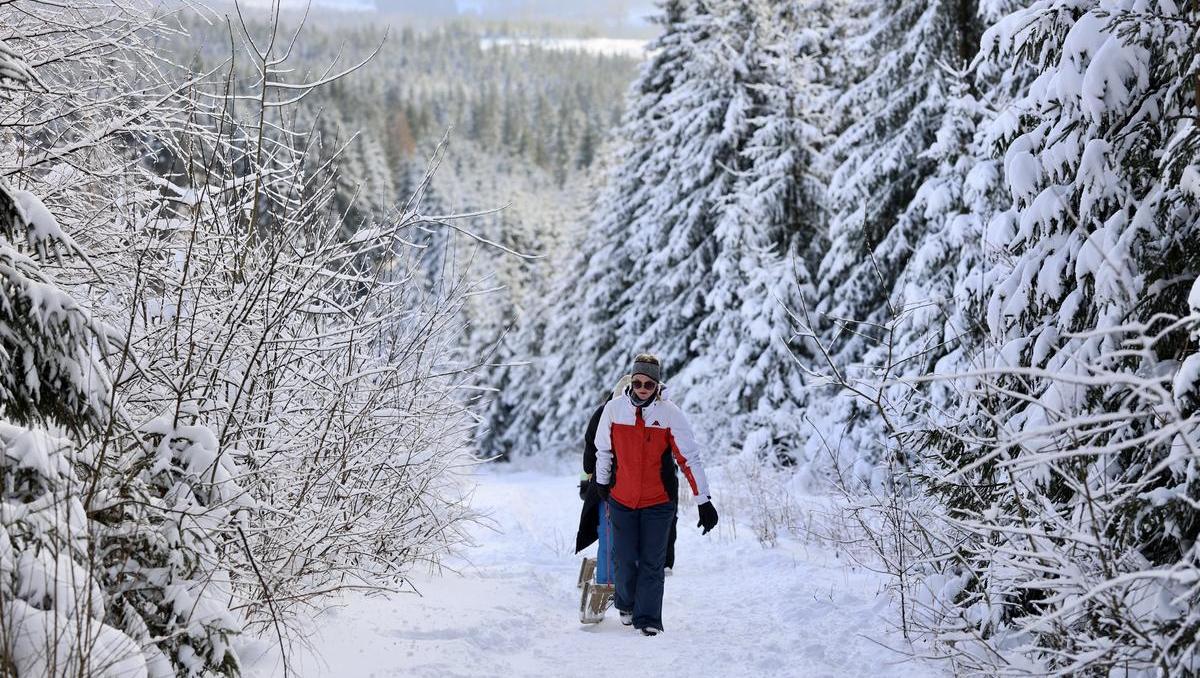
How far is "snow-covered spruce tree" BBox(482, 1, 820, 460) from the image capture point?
1906cm

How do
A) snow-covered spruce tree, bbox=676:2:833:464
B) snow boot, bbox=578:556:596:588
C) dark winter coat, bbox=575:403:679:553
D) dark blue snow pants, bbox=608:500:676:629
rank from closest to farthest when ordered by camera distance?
dark blue snow pants, bbox=608:500:676:629
dark winter coat, bbox=575:403:679:553
snow boot, bbox=578:556:596:588
snow-covered spruce tree, bbox=676:2:833:464

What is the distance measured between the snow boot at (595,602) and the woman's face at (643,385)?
1535mm

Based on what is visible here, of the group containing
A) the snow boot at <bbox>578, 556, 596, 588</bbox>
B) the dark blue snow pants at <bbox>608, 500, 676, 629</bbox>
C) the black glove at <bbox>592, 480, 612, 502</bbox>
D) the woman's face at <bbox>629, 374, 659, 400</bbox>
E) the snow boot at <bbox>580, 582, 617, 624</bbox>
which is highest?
the woman's face at <bbox>629, 374, 659, 400</bbox>

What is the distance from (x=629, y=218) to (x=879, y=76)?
10884 mm

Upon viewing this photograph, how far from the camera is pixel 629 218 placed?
2492 cm

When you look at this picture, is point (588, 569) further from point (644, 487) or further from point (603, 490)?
point (644, 487)

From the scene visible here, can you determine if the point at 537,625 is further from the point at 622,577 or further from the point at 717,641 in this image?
the point at 717,641

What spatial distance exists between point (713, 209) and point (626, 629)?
14567 mm

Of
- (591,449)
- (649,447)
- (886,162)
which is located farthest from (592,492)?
(886,162)

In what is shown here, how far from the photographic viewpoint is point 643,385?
6.68 m

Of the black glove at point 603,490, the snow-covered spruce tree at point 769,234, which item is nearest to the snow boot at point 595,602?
the black glove at point 603,490

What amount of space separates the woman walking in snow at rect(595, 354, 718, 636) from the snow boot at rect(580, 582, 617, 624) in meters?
0.12

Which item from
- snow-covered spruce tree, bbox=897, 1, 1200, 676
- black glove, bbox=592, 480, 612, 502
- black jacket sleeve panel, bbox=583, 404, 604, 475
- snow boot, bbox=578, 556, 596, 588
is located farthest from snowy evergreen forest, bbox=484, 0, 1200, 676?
snow boot, bbox=578, 556, 596, 588

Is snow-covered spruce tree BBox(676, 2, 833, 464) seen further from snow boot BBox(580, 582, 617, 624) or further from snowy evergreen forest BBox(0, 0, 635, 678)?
snowy evergreen forest BBox(0, 0, 635, 678)
